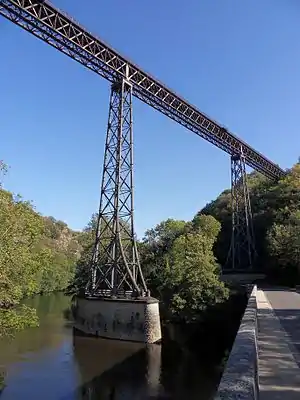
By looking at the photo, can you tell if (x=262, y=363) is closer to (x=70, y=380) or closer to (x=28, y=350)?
(x=70, y=380)

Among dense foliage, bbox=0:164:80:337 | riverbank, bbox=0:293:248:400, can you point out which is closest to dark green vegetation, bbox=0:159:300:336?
dense foliage, bbox=0:164:80:337

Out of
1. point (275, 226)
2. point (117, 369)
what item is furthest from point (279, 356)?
point (275, 226)

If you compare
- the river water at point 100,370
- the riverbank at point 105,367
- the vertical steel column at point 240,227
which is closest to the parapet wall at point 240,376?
the river water at point 100,370

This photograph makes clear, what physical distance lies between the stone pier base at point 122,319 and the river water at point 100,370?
0.69 m

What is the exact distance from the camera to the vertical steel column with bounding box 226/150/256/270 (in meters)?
43.6

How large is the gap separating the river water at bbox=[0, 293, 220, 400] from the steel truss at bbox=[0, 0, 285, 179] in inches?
732

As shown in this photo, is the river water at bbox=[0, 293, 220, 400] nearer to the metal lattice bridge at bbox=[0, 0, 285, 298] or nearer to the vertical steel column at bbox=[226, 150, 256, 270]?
the metal lattice bridge at bbox=[0, 0, 285, 298]

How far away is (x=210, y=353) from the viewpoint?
22.6 meters

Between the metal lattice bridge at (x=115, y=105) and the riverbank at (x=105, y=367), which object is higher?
the metal lattice bridge at (x=115, y=105)

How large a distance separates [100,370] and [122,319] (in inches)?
262

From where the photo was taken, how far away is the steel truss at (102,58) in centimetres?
2380

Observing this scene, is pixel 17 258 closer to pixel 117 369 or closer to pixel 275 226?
pixel 117 369

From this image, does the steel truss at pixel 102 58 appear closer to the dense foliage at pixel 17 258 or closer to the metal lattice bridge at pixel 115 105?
the metal lattice bridge at pixel 115 105

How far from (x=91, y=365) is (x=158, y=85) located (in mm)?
21576
